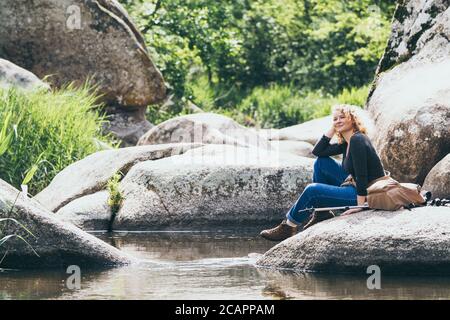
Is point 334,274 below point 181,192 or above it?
below

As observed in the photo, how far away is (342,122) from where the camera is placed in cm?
995

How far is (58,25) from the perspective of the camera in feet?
61.5

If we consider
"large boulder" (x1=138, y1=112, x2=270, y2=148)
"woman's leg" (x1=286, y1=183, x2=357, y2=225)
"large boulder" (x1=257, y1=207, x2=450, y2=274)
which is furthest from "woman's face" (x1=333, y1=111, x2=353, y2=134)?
"large boulder" (x1=138, y1=112, x2=270, y2=148)

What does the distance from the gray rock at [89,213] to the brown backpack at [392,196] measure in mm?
4562

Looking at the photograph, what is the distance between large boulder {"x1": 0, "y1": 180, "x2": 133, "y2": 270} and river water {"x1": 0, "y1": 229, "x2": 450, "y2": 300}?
167 millimetres

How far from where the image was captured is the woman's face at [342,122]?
990 cm

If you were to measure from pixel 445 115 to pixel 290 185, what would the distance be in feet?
6.59

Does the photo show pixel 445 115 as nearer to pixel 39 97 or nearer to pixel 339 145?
pixel 339 145

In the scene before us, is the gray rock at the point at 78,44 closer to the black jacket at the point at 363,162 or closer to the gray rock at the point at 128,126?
the gray rock at the point at 128,126

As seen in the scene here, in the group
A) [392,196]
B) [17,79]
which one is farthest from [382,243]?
[17,79]

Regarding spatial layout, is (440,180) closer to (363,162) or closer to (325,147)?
(325,147)

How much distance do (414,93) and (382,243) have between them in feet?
16.2
